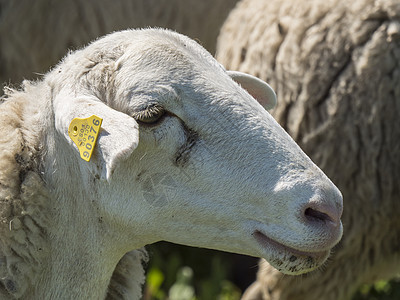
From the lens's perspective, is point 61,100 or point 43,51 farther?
point 43,51

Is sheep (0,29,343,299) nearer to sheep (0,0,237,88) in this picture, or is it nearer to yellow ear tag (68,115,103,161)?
yellow ear tag (68,115,103,161)

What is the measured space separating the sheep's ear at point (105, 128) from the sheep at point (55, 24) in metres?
3.44

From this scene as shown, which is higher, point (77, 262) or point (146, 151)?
point (146, 151)

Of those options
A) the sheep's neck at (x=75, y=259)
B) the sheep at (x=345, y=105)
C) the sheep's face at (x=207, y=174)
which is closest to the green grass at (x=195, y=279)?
the sheep at (x=345, y=105)

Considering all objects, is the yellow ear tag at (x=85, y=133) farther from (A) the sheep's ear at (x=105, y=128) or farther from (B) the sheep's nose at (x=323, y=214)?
(B) the sheep's nose at (x=323, y=214)

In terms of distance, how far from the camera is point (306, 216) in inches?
91.1

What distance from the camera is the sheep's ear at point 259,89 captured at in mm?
2965

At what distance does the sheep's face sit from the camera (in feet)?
7.65

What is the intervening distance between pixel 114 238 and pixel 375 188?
2.15 metres

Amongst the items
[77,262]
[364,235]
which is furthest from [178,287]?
[77,262]

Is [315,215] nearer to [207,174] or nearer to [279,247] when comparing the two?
[279,247]

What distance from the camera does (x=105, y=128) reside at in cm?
229

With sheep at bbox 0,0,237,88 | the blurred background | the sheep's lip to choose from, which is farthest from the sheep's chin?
sheep at bbox 0,0,237,88

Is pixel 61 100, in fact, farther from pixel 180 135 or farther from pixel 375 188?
pixel 375 188
